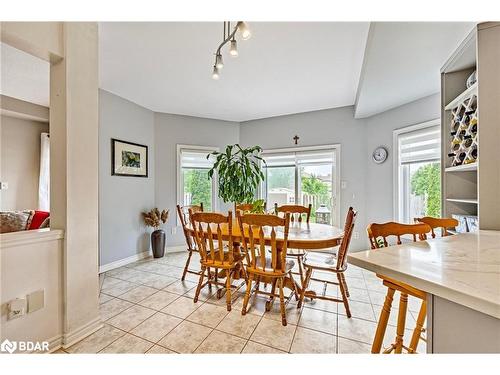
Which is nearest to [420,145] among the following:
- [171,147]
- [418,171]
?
[418,171]

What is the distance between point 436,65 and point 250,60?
5.95 feet

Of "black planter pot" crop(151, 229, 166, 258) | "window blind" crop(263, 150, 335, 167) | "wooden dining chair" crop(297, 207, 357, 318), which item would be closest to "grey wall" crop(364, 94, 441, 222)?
"window blind" crop(263, 150, 335, 167)

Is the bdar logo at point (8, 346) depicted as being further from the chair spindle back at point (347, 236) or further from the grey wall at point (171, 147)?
the grey wall at point (171, 147)

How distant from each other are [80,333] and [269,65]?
9.90ft

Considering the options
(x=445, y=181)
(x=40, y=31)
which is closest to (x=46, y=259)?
(x=40, y=31)

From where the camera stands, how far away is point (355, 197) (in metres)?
3.84

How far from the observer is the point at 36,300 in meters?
1.50

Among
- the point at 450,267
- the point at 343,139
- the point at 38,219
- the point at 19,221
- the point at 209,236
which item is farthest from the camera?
the point at 343,139

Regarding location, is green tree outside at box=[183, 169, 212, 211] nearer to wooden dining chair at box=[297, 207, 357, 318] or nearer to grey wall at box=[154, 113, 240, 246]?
grey wall at box=[154, 113, 240, 246]

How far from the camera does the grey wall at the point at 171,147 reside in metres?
4.07

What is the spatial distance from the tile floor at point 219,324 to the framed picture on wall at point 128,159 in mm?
1615

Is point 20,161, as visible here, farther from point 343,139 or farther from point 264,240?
point 343,139

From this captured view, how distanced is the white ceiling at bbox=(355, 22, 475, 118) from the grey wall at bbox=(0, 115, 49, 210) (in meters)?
5.13

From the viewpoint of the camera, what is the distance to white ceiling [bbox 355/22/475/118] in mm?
1689
